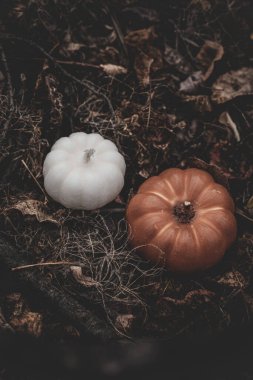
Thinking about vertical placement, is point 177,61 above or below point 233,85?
above

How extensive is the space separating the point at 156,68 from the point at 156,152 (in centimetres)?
76

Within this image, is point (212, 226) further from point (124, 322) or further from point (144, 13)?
point (144, 13)

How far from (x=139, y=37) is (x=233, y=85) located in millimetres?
889

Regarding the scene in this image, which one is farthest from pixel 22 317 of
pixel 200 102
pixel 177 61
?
pixel 177 61

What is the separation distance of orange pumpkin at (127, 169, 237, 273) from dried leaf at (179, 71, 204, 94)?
81cm

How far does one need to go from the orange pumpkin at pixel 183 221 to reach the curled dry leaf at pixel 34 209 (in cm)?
61

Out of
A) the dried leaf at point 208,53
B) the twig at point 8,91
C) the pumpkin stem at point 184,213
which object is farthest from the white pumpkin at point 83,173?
the dried leaf at point 208,53

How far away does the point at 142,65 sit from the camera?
379 centimetres

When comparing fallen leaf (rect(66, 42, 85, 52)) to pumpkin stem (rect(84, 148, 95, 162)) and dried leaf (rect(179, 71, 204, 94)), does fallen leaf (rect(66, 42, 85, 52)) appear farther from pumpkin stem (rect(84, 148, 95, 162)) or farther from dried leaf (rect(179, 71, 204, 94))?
pumpkin stem (rect(84, 148, 95, 162))

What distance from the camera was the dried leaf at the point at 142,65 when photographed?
376 cm

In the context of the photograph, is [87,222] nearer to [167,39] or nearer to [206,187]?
[206,187]

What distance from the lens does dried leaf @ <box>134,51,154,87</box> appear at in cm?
376

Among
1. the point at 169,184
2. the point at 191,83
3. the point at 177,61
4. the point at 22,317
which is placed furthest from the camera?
the point at 177,61

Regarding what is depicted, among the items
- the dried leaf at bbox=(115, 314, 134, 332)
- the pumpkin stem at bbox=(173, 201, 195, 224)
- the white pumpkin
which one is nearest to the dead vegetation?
the dried leaf at bbox=(115, 314, 134, 332)
